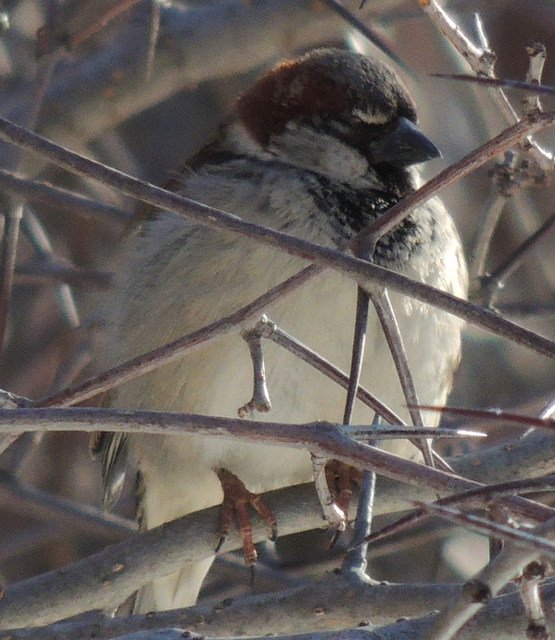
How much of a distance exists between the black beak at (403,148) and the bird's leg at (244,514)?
0.85m

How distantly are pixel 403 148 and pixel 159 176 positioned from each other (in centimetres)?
194

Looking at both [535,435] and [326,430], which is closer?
[326,430]

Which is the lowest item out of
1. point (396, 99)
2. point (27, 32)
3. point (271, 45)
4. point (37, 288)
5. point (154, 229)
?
point (37, 288)

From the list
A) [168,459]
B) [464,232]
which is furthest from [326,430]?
[464,232]

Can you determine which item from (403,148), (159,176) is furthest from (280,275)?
(159,176)

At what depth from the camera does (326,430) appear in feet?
3.30

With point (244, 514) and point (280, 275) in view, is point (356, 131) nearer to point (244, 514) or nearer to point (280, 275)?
point (280, 275)

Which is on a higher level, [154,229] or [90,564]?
[154,229]

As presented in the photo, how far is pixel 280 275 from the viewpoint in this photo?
88.4 inches

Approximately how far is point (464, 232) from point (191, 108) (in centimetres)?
140

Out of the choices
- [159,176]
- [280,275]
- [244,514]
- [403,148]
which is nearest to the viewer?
[280,275]

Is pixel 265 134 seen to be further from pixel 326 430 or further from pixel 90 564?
pixel 326 430

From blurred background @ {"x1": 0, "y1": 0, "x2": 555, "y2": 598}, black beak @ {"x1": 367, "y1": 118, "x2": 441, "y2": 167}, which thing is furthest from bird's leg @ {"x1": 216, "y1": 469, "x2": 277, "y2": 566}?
black beak @ {"x1": 367, "y1": 118, "x2": 441, "y2": 167}

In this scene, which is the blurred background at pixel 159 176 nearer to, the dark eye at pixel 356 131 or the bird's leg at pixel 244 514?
the dark eye at pixel 356 131
